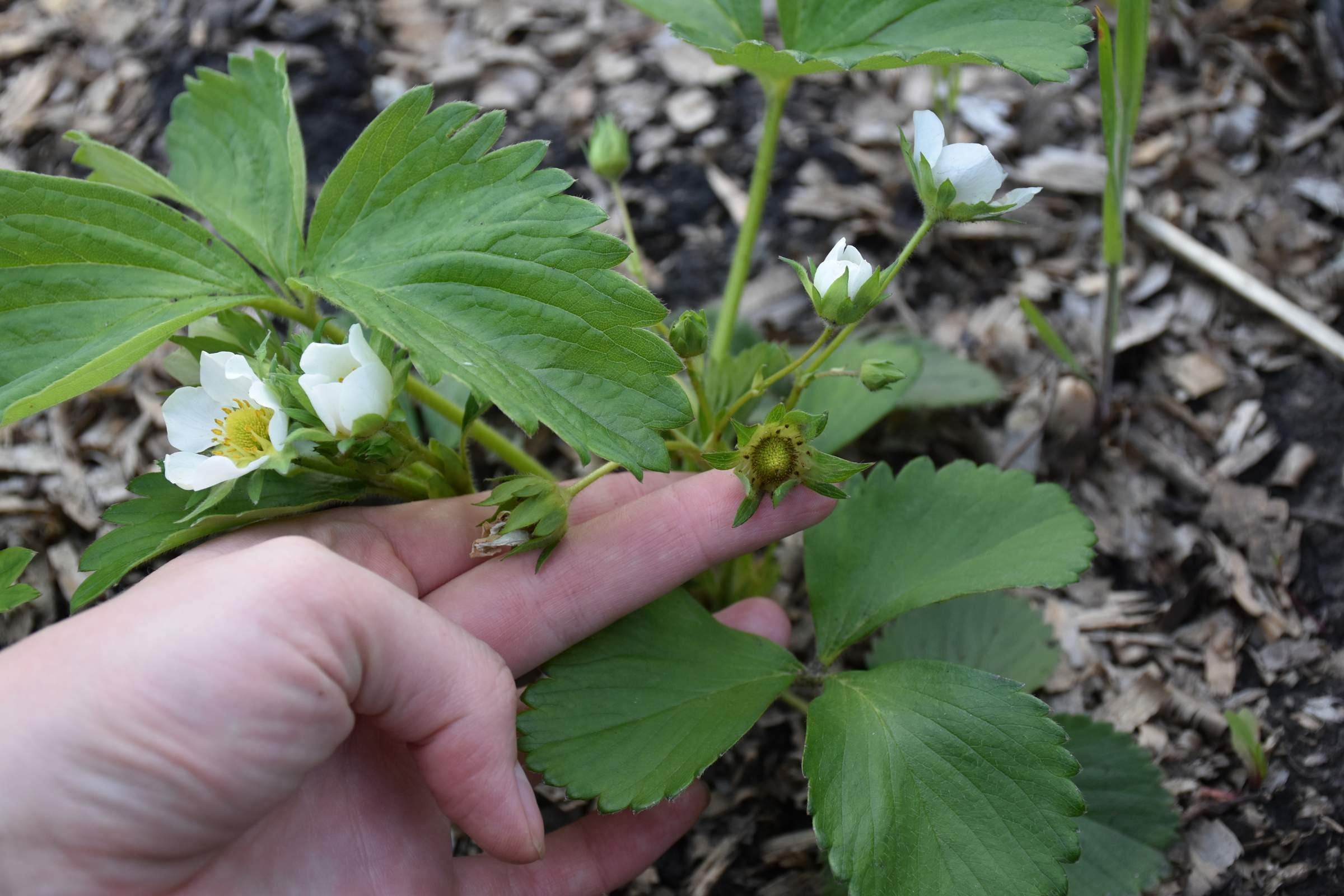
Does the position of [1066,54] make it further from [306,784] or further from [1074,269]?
[306,784]

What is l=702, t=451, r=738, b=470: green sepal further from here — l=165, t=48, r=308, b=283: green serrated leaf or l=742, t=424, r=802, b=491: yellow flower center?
l=165, t=48, r=308, b=283: green serrated leaf

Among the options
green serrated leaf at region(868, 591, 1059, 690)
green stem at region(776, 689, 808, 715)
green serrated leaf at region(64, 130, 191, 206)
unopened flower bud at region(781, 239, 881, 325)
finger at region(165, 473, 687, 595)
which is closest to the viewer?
unopened flower bud at region(781, 239, 881, 325)

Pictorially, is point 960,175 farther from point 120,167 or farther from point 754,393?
point 120,167

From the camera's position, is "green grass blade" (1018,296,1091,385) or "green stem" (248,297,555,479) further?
"green grass blade" (1018,296,1091,385)

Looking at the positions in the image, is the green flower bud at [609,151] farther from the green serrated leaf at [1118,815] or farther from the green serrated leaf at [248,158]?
the green serrated leaf at [1118,815]

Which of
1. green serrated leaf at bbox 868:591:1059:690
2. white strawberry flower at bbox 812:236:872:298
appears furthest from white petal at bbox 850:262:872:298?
green serrated leaf at bbox 868:591:1059:690

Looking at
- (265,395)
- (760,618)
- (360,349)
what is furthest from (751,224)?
(265,395)

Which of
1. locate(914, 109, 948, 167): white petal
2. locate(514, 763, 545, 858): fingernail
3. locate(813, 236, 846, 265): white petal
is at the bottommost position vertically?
locate(514, 763, 545, 858): fingernail
